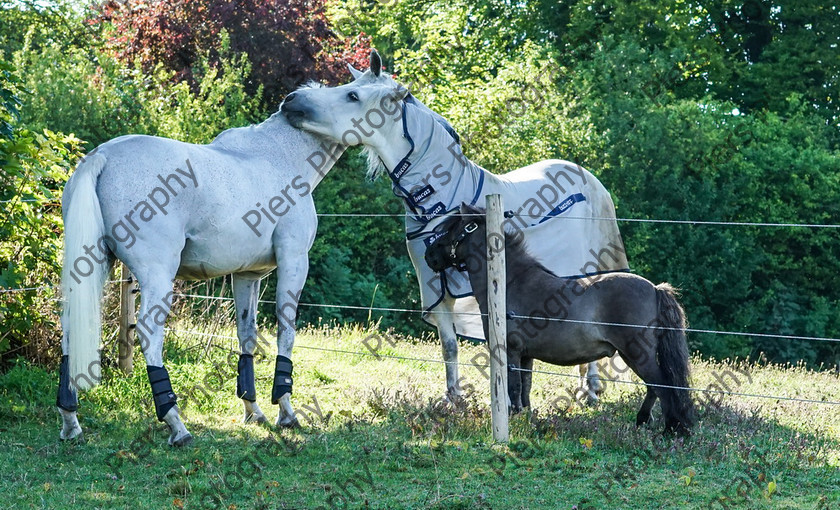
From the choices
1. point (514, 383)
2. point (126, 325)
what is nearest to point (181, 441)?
point (514, 383)

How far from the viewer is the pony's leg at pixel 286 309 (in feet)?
23.0

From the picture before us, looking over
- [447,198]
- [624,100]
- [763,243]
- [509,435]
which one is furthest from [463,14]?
[509,435]

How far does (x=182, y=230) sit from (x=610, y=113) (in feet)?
49.2

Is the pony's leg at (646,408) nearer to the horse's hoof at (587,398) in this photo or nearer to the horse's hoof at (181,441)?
the horse's hoof at (587,398)

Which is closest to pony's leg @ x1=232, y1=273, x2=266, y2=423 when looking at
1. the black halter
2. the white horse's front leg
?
the white horse's front leg

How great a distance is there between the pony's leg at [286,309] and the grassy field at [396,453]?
232 mm

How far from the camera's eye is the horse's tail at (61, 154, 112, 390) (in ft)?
19.6

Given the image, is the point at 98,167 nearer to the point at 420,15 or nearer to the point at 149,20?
the point at 149,20

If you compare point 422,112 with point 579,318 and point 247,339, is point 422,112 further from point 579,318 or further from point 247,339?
point 247,339

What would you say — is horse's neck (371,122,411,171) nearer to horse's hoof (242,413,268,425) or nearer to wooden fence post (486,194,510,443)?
wooden fence post (486,194,510,443)

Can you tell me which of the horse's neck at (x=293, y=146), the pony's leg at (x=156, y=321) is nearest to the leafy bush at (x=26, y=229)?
the horse's neck at (x=293, y=146)

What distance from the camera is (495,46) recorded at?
26688mm

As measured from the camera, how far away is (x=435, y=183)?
7902mm

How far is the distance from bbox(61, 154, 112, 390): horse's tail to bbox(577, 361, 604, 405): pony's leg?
14.6ft
